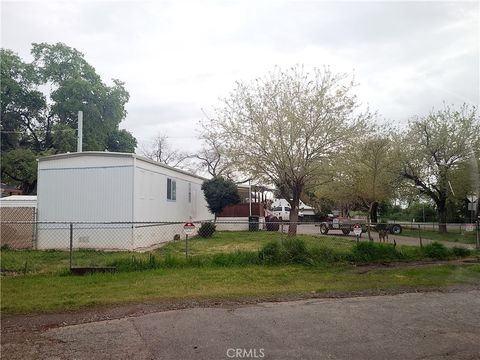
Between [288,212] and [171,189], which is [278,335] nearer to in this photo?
[171,189]

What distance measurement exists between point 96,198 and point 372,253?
31.5 feet

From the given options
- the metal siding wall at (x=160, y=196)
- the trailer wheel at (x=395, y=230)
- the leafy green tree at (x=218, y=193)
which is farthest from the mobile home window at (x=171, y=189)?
the trailer wheel at (x=395, y=230)

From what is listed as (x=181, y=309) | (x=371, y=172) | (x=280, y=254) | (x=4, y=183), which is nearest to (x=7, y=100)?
(x=4, y=183)

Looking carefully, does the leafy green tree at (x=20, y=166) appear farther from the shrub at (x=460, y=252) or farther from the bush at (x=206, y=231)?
the shrub at (x=460, y=252)

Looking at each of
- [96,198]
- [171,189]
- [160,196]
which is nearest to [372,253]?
[160,196]

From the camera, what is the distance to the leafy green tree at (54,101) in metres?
32.7

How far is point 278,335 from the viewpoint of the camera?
505 centimetres

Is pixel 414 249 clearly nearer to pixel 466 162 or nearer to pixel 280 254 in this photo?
pixel 280 254

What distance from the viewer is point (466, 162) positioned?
24.2 meters

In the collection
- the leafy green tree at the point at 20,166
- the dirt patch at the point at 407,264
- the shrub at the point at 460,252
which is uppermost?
the leafy green tree at the point at 20,166


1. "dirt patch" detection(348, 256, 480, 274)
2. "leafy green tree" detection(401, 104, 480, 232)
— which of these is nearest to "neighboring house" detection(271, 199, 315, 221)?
"leafy green tree" detection(401, 104, 480, 232)

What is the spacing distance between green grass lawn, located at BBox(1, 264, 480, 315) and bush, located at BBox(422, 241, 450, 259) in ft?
5.67

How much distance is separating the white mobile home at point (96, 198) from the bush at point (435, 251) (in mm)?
8923

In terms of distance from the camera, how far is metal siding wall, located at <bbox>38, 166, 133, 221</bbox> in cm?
1452
